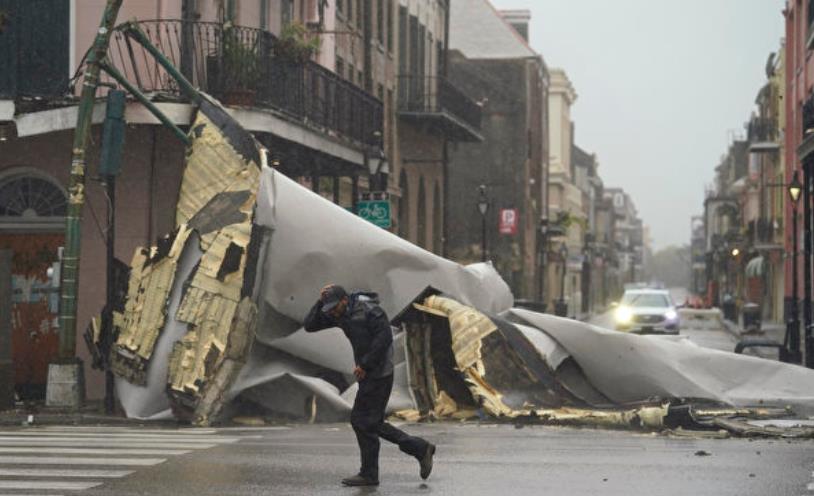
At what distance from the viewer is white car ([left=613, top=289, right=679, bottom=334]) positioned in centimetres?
4572

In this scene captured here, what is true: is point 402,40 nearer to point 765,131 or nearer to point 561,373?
point 561,373

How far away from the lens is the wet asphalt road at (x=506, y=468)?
1127 cm

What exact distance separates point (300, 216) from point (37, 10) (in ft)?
21.4

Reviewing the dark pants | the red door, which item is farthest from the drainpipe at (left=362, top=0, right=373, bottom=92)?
the dark pants

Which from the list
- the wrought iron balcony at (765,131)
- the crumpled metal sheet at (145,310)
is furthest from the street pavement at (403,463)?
the wrought iron balcony at (765,131)

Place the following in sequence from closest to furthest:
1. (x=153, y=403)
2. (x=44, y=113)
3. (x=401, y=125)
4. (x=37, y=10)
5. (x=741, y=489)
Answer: (x=741, y=489), (x=153, y=403), (x=44, y=113), (x=37, y=10), (x=401, y=125)

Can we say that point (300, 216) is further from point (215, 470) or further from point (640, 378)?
point (215, 470)

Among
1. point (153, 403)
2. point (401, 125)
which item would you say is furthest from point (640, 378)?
point (401, 125)

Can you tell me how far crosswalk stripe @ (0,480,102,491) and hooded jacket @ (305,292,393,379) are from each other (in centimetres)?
210

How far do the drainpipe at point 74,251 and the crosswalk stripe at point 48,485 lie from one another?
24.5 ft

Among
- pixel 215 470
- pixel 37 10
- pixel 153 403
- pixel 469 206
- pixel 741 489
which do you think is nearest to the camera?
pixel 741 489

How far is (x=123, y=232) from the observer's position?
22969mm

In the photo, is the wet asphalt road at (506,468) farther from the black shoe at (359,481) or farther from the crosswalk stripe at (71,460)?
the crosswalk stripe at (71,460)

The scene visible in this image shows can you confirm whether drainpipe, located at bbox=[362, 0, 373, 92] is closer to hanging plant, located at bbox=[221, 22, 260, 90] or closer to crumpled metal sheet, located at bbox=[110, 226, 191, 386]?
hanging plant, located at bbox=[221, 22, 260, 90]
